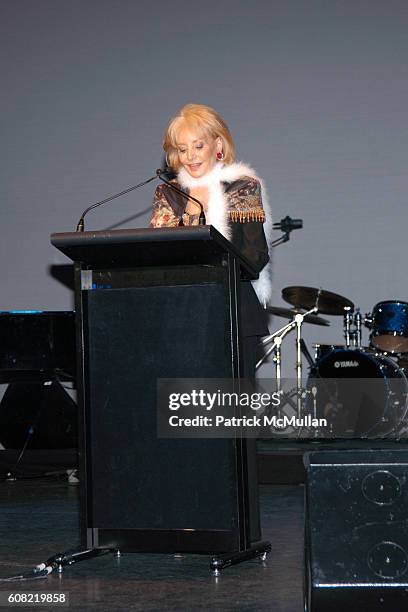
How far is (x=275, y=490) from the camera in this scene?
4.55 m

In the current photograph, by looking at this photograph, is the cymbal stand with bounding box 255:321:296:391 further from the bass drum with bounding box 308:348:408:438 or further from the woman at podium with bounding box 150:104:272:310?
the woman at podium with bounding box 150:104:272:310

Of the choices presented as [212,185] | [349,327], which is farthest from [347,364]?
[212,185]

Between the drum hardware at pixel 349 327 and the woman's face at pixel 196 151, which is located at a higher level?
the woman's face at pixel 196 151

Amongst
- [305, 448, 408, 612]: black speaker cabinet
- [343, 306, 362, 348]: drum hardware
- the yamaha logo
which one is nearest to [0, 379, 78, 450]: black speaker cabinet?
the yamaha logo

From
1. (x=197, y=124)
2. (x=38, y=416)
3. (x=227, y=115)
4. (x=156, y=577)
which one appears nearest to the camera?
(x=156, y=577)

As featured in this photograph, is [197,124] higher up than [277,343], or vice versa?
[197,124]

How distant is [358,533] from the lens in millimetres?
1808

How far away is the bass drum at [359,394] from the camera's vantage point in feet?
19.1

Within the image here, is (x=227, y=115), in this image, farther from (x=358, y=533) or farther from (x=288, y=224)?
(x=358, y=533)

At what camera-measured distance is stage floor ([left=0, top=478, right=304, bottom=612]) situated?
2180mm

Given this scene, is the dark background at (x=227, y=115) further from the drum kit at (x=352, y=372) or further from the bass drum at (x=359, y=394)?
the bass drum at (x=359, y=394)

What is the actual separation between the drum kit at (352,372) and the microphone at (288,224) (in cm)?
56

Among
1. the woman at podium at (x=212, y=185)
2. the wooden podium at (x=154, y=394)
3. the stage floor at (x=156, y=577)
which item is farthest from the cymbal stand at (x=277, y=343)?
the wooden podium at (x=154, y=394)

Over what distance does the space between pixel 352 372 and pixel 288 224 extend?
1170 mm
